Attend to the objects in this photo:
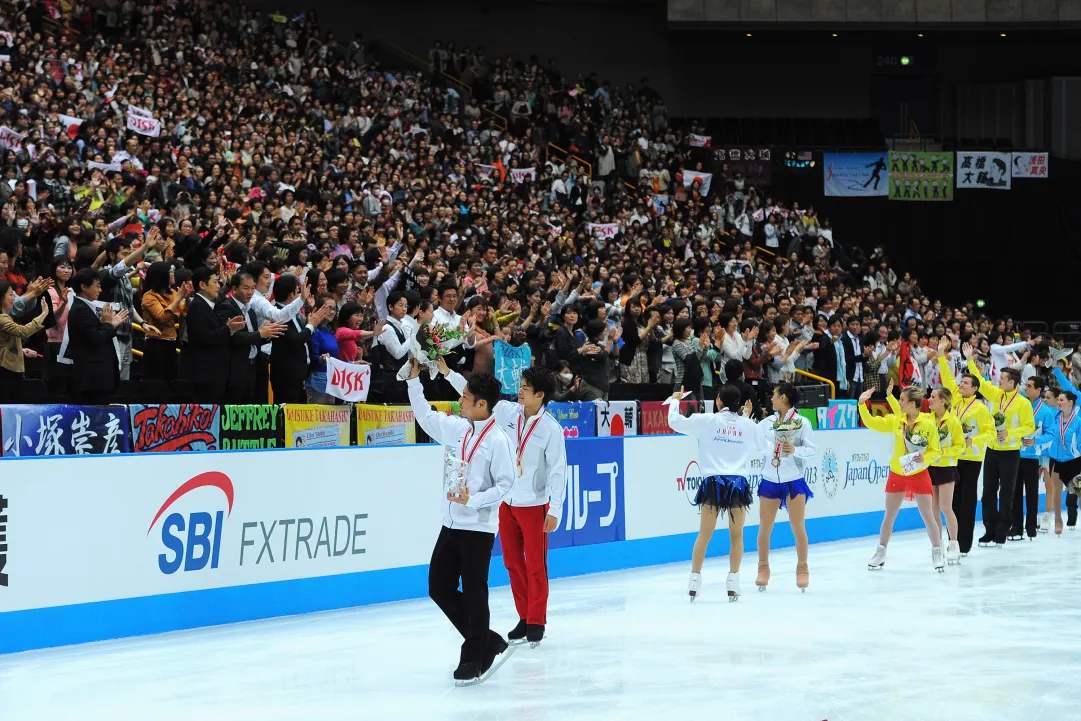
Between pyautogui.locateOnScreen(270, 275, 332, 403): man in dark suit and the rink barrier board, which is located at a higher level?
pyautogui.locateOnScreen(270, 275, 332, 403): man in dark suit

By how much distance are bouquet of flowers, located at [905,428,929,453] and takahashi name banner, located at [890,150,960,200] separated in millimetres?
23873

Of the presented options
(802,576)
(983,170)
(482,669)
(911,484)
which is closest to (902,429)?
(911,484)

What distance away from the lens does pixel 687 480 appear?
52.0 feet

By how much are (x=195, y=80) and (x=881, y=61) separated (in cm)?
2574

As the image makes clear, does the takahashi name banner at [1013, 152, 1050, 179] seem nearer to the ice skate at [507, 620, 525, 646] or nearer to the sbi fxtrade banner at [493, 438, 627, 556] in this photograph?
the sbi fxtrade banner at [493, 438, 627, 556]

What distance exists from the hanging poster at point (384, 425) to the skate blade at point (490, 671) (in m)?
3.46

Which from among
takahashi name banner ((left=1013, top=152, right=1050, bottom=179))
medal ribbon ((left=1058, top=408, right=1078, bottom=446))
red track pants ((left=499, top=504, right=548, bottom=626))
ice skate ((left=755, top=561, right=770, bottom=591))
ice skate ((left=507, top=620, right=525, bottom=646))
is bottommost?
ice skate ((left=755, top=561, right=770, bottom=591))

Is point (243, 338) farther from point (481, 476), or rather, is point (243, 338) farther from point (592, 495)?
point (481, 476)

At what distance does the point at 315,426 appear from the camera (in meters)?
11.9

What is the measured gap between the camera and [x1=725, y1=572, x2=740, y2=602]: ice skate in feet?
39.1

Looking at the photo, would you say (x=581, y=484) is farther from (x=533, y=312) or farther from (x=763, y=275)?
(x=763, y=275)

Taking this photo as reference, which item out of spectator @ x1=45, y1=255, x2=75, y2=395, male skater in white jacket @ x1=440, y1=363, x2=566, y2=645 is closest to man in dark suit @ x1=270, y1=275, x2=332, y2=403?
spectator @ x1=45, y1=255, x2=75, y2=395

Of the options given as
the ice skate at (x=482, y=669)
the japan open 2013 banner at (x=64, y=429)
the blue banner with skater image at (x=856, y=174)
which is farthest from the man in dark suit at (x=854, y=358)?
the blue banner with skater image at (x=856, y=174)

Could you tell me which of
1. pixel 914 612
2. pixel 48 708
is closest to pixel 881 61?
pixel 914 612
